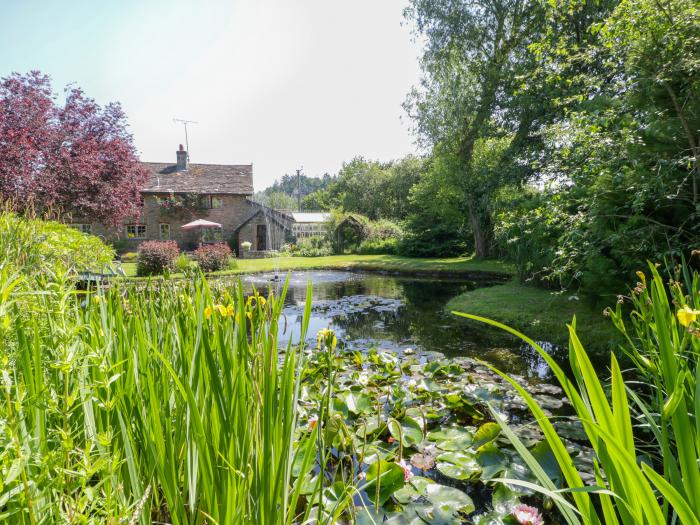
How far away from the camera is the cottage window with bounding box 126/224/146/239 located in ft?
75.2

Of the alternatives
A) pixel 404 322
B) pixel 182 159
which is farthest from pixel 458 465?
pixel 182 159

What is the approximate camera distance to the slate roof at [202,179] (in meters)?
24.2

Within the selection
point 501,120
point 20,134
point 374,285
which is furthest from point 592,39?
point 20,134

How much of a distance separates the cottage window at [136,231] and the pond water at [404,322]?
13.5 m

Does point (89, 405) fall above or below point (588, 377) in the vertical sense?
below

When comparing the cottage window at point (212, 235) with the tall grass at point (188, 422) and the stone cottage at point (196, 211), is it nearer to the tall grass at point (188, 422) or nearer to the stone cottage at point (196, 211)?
the stone cottage at point (196, 211)

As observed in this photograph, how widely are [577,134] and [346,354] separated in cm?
386

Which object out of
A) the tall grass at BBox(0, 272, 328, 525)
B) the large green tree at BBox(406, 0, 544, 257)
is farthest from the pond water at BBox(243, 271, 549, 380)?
the large green tree at BBox(406, 0, 544, 257)

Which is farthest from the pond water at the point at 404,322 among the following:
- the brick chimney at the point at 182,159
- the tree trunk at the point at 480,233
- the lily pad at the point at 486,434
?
the brick chimney at the point at 182,159

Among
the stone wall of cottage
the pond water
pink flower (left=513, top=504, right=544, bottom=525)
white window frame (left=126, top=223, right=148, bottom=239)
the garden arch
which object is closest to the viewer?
pink flower (left=513, top=504, right=544, bottom=525)

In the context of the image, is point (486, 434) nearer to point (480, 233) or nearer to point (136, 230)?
point (480, 233)

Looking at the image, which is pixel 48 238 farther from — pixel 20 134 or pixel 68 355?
pixel 20 134

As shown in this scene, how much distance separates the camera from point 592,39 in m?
10.6

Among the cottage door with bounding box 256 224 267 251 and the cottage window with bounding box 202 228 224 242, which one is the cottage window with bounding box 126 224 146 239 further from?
the cottage door with bounding box 256 224 267 251
